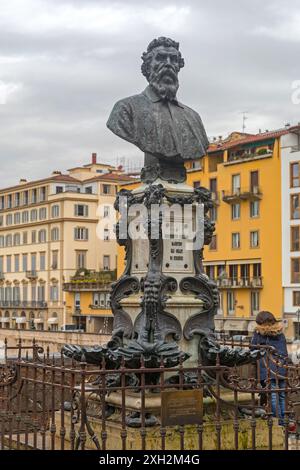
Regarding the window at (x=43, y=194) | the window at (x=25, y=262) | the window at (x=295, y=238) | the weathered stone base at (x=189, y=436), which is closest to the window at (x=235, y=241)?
the window at (x=295, y=238)

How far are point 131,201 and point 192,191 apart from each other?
988 mm

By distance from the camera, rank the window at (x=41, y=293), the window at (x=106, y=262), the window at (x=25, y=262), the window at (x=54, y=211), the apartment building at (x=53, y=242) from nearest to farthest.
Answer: the apartment building at (x=53, y=242), the window at (x=54, y=211), the window at (x=106, y=262), the window at (x=41, y=293), the window at (x=25, y=262)

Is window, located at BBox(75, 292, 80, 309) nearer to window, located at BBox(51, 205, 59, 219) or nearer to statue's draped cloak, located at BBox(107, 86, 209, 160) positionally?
window, located at BBox(51, 205, 59, 219)

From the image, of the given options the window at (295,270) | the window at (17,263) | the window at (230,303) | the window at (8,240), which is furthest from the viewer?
the window at (8,240)

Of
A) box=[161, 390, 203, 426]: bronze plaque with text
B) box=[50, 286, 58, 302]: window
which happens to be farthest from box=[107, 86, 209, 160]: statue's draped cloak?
box=[50, 286, 58, 302]: window

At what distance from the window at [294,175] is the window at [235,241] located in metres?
6.90

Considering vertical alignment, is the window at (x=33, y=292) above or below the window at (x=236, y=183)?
below

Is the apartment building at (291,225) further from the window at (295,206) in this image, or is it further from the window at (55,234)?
the window at (55,234)

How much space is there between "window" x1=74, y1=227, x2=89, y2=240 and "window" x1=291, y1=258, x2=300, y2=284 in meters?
34.1

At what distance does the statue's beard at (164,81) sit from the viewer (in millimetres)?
13398

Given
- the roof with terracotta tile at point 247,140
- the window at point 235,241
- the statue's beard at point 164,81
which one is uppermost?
the roof with terracotta tile at point 247,140

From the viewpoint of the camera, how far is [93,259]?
8800 cm

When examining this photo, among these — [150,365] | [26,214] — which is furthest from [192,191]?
[26,214]
